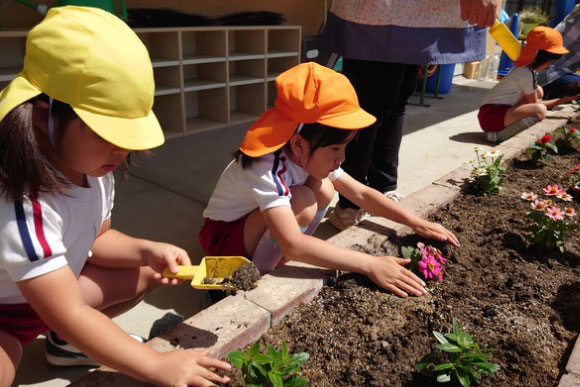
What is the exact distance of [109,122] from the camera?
1100mm

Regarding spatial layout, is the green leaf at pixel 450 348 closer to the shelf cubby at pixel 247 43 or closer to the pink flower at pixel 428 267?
the pink flower at pixel 428 267

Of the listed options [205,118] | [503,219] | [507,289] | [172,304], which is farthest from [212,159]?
[507,289]

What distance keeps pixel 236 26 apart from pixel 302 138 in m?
3.05

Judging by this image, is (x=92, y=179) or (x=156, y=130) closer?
(x=156, y=130)

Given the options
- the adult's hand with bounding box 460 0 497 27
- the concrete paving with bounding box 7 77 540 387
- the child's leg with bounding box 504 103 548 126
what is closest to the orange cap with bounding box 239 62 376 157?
the concrete paving with bounding box 7 77 540 387

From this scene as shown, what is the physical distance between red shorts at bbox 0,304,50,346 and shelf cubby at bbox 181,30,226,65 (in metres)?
3.09

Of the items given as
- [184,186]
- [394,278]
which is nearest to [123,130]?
[394,278]

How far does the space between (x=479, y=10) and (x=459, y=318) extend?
4.30 feet

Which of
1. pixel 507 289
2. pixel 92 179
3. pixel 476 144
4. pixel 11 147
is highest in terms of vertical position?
pixel 11 147

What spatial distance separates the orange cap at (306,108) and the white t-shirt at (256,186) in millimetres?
109

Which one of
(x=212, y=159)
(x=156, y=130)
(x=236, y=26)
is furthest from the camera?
(x=236, y=26)

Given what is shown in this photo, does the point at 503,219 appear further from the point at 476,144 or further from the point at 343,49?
the point at 476,144

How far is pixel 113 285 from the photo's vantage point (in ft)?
5.47

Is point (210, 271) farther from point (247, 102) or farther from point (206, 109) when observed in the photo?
point (247, 102)
